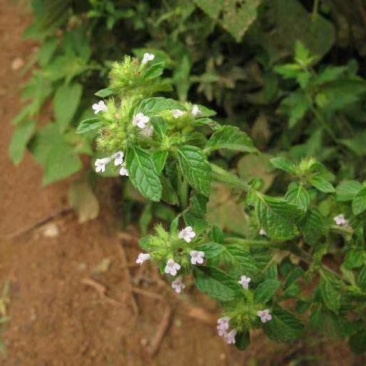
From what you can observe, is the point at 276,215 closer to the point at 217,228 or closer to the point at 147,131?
the point at 217,228

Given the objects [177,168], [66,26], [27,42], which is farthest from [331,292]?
[27,42]

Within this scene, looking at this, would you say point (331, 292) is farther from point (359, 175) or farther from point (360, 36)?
point (360, 36)

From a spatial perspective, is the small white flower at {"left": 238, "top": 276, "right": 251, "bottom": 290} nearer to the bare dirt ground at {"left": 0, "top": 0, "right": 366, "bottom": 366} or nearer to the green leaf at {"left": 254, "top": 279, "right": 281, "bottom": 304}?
the green leaf at {"left": 254, "top": 279, "right": 281, "bottom": 304}

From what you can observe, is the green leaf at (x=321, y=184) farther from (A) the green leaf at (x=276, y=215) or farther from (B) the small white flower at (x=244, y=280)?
(B) the small white flower at (x=244, y=280)

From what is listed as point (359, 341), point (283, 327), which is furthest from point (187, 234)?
point (359, 341)

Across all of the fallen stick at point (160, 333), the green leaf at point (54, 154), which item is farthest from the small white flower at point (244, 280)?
the green leaf at point (54, 154)

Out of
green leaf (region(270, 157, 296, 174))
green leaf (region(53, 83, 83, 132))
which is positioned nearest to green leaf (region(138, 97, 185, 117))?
green leaf (region(270, 157, 296, 174))
